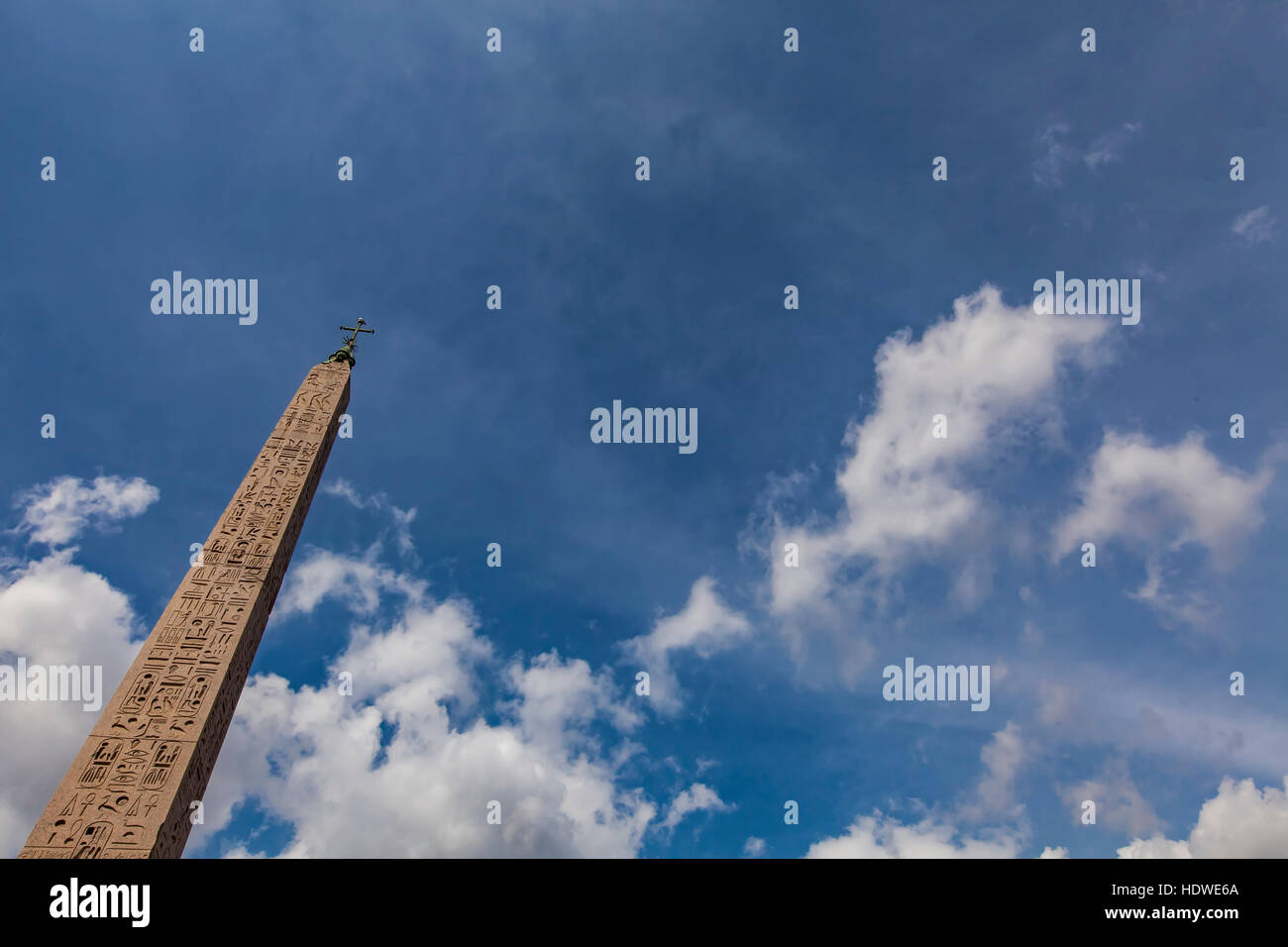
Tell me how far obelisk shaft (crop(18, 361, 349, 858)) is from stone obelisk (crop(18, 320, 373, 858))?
18 millimetres

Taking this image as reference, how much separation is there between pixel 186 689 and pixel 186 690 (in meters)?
0.02

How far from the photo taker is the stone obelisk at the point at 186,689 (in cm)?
1113

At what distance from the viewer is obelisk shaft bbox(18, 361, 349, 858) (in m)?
11.1

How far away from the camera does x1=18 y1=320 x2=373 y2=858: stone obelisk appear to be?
11.1 metres

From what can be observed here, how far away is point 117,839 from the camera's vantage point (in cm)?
1100

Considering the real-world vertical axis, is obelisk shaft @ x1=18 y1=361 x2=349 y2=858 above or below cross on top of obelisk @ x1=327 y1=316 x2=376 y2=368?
below

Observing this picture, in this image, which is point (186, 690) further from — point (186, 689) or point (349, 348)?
point (349, 348)

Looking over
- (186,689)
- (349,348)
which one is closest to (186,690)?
(186,689)
